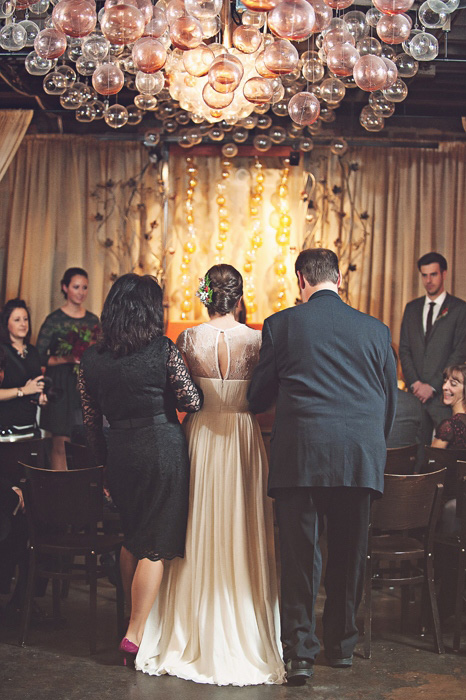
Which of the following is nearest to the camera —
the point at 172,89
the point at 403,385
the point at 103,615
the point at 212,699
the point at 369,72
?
the point at 212,699

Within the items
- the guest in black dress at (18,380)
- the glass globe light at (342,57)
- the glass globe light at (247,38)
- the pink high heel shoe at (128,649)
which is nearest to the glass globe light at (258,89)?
the glass globe light at (247,38)

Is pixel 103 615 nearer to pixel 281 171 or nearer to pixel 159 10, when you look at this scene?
pixel 159 10

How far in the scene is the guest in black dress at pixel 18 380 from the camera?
5.92 metres

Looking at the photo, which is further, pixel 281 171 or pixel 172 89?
pixel 281 171

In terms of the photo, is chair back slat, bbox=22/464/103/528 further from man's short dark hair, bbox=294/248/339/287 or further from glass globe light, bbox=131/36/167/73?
glass globe light, bbox=131/36/167/73

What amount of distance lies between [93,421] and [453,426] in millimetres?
2205

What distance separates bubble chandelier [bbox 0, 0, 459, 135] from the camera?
3723mm

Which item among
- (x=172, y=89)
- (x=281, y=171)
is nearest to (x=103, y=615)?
(x=172, y=89)

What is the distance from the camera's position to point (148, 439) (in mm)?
3811

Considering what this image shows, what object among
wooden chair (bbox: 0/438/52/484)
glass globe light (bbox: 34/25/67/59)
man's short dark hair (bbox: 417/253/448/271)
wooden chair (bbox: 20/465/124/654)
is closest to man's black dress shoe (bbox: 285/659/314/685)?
wooden chair (bbox: 20/465/124/654)

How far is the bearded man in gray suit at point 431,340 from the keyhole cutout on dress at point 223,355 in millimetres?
3613

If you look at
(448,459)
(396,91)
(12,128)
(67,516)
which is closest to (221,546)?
(67,516)

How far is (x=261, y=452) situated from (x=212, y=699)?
1.11 m

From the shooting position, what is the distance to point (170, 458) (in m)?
3.82
